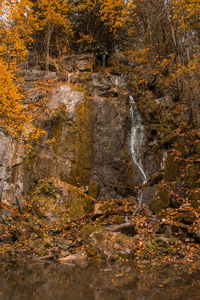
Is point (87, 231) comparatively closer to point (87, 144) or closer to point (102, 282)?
point (102, 282)

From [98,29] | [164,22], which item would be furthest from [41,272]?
[98,29]

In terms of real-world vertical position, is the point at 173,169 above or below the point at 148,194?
above

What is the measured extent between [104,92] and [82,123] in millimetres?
2837

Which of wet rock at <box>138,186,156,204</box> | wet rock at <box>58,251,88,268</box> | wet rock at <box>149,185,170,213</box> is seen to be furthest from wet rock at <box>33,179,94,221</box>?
wet rock at <box>149,185,170,213</box>

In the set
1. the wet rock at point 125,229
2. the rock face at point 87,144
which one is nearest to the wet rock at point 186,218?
the wet rock at point 125,229

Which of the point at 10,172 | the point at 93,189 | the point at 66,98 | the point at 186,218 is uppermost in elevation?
the point at 66,98

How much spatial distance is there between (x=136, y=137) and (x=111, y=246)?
266 inches

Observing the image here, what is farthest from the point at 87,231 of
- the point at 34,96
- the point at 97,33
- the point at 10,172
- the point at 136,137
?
the point at 97,33

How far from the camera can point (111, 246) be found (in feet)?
17.4

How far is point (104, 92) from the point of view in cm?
1206

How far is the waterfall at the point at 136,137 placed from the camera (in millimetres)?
10398

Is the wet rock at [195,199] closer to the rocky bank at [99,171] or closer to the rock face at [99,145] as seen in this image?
the rocky bank at [99,171]

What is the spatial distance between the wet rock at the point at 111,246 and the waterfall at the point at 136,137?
15.6ft

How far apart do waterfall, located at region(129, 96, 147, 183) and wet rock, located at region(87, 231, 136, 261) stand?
4755 mm
